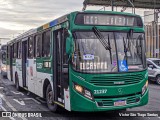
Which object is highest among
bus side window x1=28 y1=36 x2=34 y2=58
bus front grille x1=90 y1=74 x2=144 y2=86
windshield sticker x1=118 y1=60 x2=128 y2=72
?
bus side window x1=28 y1=36 x2=34 y2=58

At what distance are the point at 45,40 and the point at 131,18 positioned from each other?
3213 mm

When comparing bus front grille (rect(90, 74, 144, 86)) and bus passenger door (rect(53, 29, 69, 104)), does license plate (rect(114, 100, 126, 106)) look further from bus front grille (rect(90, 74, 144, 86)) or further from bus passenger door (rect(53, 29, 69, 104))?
bus passenger door (rect(53, 29, 69, 104))

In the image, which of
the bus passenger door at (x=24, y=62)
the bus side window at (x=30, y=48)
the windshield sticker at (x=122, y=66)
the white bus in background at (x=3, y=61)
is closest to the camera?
the windshield sticker at (x=122, y=66)

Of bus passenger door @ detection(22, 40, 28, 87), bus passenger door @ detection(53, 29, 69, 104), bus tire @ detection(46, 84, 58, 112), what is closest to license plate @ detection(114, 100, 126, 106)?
bus passenger door @ detection(53, 29, 69, 104)

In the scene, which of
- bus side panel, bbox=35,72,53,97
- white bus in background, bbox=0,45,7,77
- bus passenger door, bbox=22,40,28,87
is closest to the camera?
bus side panel, bbox=35,72,53,97

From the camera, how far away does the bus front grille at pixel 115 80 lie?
7797 mm

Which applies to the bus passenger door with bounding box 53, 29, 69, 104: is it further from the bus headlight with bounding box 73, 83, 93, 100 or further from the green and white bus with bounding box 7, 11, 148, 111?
the bus headlight with bounding box 73, 83, 93, 100

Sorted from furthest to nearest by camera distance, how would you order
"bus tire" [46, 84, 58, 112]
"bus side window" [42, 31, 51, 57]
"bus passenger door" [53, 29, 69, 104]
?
"bus side window" [42, 31, 51, 57], "bus tire" [46, 84, 58, 112], "bus passenger door" [53, 29, 69, 104]

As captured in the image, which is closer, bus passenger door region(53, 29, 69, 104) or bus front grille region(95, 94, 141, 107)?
bus front grille region(95, 94, 141, 107)

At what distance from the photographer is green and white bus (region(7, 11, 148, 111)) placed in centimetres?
779

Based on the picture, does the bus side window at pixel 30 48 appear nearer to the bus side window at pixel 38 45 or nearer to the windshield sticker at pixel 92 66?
the bus side window at pixel 38 45

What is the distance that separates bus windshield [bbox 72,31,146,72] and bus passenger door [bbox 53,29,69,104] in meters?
0.68

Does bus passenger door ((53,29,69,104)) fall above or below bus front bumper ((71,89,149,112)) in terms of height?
above

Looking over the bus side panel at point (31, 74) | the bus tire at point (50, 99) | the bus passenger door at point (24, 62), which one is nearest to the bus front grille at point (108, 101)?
the bus tire at point (50, 99)
